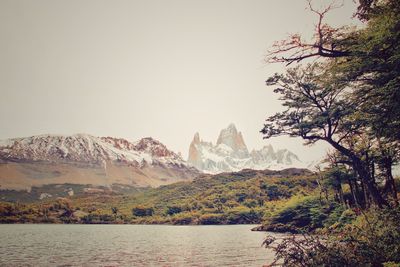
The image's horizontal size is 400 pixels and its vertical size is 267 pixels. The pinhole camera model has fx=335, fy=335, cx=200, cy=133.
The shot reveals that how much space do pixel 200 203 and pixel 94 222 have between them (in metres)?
54.4

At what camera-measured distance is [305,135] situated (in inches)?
1082

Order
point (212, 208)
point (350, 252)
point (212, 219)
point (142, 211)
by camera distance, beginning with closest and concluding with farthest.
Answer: point (350, 252), point (212, 219), point (212, 208), point (142, 211)

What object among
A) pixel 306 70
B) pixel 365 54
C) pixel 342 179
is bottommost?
pixel 342 179

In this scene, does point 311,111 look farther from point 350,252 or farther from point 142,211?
point 142,211

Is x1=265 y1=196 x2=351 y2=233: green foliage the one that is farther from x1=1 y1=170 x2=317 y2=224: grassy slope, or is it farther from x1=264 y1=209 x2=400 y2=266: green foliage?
x1=1 y1=170 x2=317 y2=224: grassy slope

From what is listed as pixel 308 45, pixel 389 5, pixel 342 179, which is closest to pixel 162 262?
pixel 308 45

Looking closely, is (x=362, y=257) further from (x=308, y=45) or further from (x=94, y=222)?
(x=94, y=222)

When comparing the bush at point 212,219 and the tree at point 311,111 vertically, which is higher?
the tree at point 311,111

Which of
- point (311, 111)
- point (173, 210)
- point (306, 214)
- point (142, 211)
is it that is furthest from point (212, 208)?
point (311, 111)

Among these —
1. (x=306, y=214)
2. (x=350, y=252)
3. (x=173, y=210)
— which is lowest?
(x=306, y=214)

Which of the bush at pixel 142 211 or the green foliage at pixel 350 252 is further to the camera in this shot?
the bush at pixel 142 211

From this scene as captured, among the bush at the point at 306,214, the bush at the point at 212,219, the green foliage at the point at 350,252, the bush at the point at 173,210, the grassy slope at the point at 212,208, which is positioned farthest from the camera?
the bush at the point at 173,210

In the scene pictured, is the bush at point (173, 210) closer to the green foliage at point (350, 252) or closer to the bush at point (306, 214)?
the bush at point (306, 214)

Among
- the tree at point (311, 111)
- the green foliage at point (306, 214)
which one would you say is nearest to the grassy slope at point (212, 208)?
the green foliage at point (306, 214)
